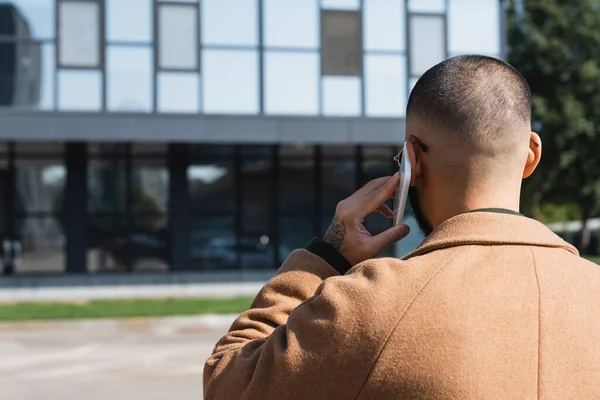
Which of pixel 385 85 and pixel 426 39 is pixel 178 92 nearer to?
pixel 385 85

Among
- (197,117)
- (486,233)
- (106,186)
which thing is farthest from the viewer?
(106,186)

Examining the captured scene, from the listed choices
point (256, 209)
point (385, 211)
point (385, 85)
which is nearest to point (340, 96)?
point (385, 85)

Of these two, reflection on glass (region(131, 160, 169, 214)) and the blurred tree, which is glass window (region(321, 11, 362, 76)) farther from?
the blurred tree

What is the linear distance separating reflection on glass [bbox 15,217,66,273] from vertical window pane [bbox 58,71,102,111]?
3442 mm

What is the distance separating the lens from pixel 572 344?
1404mm

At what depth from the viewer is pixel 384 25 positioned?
22.3m

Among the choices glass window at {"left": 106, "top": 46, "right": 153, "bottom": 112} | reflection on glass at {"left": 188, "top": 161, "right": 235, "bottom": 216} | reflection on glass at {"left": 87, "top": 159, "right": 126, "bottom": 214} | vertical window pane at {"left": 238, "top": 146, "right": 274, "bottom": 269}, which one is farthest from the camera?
vertical window pane at {"left": 238, "top": 146, "right": 274, "bottom": 269}

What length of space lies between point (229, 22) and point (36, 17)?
187 inches

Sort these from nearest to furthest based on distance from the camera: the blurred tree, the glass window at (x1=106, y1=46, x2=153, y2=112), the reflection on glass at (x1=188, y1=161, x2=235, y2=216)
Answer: the glass window at (x1=106, y1=46, x2=153, y2=112)
the reflection on glass at (x1=188, y1=161, x2=235, y2=216)
the blurred tree

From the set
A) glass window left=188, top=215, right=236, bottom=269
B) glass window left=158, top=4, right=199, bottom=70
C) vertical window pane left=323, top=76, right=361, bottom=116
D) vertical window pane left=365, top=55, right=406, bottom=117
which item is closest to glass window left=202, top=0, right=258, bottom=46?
glass window left=158, top=4, right=199, bottom=70

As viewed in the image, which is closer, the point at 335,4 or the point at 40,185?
the point at 335,4

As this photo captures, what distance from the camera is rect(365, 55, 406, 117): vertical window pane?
71.1 feet

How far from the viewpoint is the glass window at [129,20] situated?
21.0 metres

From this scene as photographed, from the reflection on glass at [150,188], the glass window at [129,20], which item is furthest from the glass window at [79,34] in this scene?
the reflection on glass at [150,188]
